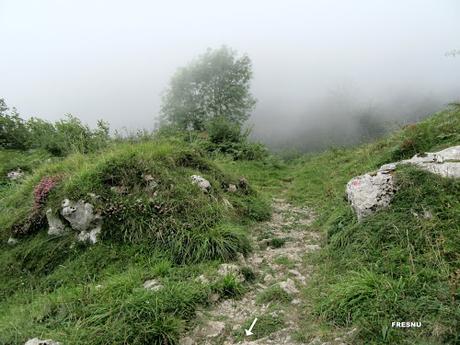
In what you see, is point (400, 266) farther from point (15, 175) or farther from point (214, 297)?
point (15, 175)

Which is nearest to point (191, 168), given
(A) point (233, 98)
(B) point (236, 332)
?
(B) point (236, 332)

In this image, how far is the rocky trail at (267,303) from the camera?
164 inches

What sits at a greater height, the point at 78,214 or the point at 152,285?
the point at 78,214

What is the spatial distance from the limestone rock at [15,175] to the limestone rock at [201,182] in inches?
290

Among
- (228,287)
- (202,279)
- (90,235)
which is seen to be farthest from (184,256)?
(90,235)

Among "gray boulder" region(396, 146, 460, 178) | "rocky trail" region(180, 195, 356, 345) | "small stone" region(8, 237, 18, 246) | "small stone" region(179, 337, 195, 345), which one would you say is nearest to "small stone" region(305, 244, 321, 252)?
"rocky trail" region(180, 195, 356, 345)

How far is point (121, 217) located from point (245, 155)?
12.8 m

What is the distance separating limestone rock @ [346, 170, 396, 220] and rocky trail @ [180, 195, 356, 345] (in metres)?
1.16

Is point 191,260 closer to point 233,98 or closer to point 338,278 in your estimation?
point 338,278

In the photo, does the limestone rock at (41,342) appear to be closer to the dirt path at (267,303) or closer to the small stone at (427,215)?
the dirt path at (267,303)

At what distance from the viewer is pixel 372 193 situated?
593cm

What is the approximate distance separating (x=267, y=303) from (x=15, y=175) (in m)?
11.0

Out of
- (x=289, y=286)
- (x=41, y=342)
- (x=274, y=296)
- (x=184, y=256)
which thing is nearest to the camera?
(x=41, y=342)

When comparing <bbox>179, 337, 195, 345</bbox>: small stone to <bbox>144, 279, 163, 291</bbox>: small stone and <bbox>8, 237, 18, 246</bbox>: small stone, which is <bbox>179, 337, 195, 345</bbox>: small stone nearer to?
<bbox>144, 279, 163, 291</bbox>: small stone
